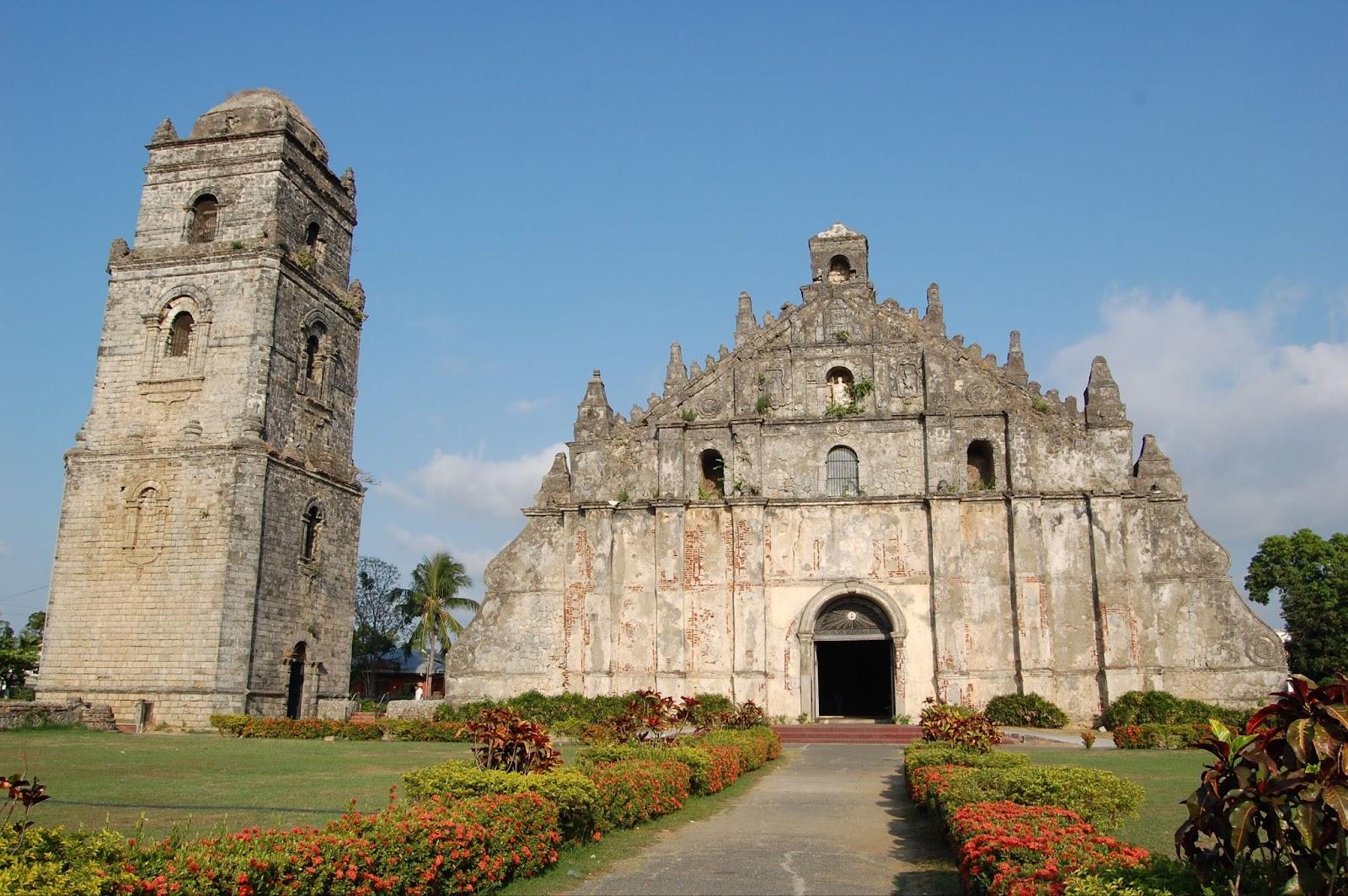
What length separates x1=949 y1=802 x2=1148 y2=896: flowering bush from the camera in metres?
6.88

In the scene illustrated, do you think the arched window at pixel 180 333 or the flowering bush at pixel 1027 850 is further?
the arched window at pixel 180 333

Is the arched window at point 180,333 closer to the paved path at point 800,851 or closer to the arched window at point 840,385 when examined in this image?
the arched window at point 840,385

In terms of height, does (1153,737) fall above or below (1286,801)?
below

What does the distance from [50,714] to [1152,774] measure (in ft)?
86.4

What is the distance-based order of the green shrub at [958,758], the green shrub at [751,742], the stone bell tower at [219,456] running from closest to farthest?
the green shrub at [958,758] → the green shrub at [751,742] → the stone bell tower at [219,456]

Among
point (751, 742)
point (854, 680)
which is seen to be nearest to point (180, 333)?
point (751, 742)

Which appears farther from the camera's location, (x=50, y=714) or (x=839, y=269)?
(x=839, y=269)

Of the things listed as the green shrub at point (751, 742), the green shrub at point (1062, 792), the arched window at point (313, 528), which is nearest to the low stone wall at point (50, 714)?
the arched window at point (313, 528)

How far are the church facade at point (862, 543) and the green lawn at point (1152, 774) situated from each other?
18.6 ft

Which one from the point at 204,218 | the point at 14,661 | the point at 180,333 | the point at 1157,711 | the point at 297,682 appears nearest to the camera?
the point at 1157,711

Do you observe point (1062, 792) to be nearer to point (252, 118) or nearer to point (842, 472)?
point (842, 472)

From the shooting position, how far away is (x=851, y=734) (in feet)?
87.7

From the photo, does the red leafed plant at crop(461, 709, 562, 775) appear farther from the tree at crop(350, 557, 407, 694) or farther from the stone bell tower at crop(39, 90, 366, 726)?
the tree at crop(350, 557, 407, 694)

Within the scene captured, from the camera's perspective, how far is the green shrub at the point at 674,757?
610 inches
